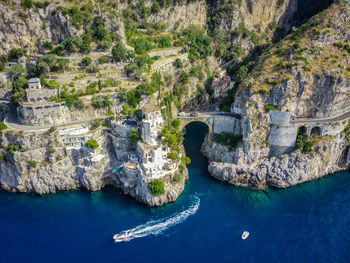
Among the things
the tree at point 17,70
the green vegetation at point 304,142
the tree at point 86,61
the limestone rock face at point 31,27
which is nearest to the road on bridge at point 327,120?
the green vegetation at point 304,142

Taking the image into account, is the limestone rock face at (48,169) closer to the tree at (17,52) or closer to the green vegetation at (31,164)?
the green vegetation at (31,164)

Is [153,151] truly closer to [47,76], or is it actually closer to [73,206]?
[73,206]

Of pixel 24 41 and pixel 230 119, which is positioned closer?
pixel 230 119

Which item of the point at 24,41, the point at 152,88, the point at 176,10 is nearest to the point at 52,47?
the point at 24,41

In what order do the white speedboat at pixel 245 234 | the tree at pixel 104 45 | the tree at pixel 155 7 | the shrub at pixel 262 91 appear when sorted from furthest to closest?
the tree at pixel 155 7, the tree at pixel 104 45, the shrub at pixel 262 91, the white speedboat at pixel 245 234

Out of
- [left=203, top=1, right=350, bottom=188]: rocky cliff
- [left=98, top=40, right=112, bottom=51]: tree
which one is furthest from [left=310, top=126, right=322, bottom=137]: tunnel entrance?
[left=98, top=40, right=112, bottom=51]: tree

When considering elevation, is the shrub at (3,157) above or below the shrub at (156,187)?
above

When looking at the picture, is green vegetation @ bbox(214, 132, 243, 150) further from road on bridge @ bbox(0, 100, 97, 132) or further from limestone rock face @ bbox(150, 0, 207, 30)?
limestone rock face @ bbox(150, 0, 207, 30)
